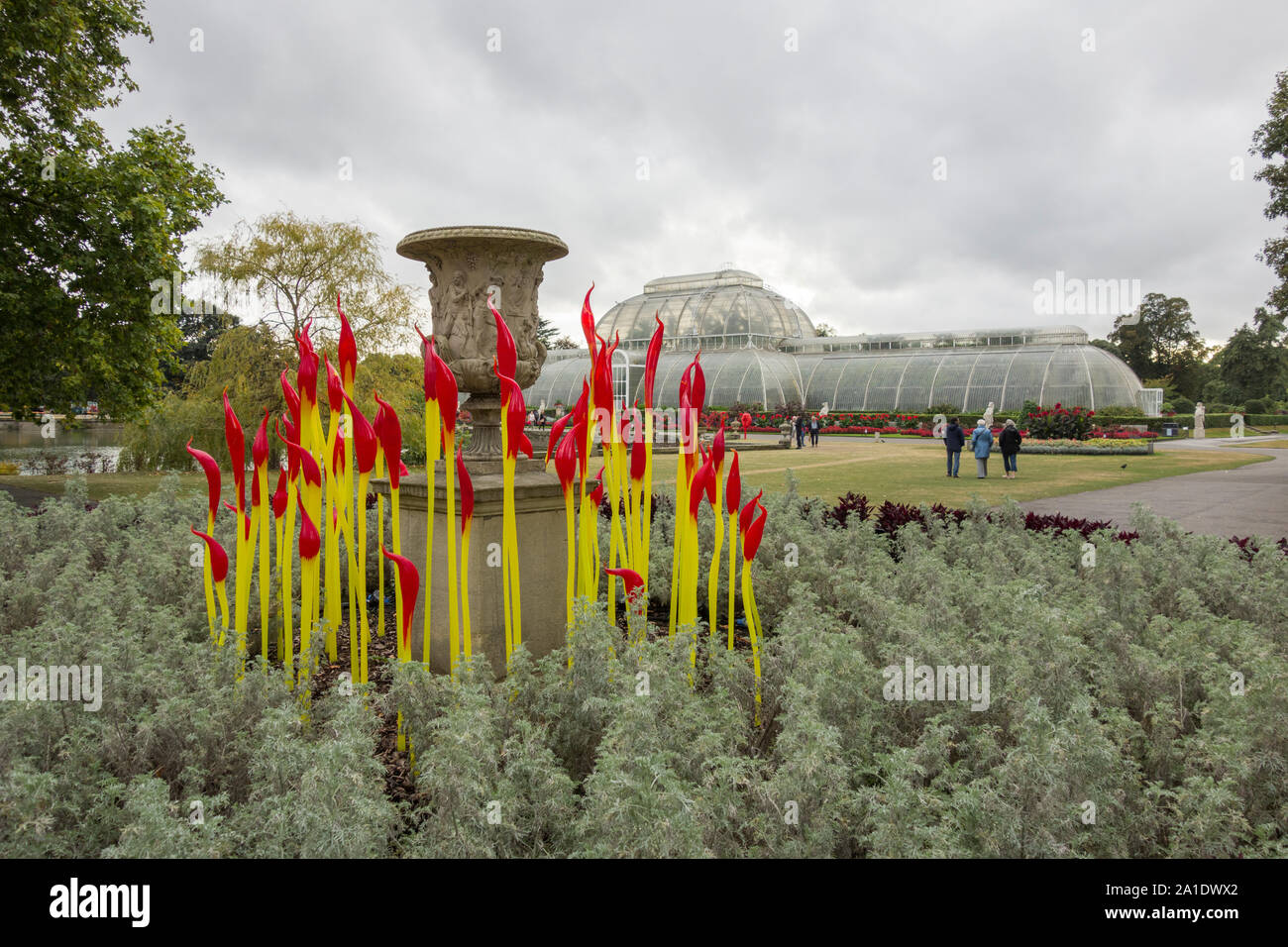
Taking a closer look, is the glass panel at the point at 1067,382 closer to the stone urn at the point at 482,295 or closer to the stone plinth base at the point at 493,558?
the stone urn at the point at 482,295

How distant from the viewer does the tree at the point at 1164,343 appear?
59.8 meters

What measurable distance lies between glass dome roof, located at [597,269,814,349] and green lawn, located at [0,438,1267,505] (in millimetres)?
21055

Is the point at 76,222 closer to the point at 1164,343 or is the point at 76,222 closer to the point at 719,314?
the point at 719,314

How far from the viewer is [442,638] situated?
385 centimetres

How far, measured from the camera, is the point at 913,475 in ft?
52.3

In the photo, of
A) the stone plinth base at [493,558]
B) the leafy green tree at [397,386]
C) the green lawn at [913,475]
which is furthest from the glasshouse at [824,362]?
the stone plinth base at [493,558]

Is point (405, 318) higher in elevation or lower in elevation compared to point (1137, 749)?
higher

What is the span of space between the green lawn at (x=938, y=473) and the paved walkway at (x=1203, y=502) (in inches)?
25.8

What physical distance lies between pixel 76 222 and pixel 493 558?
33.1 ft

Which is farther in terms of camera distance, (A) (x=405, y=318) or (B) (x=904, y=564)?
(A) (x=405, y=318)
